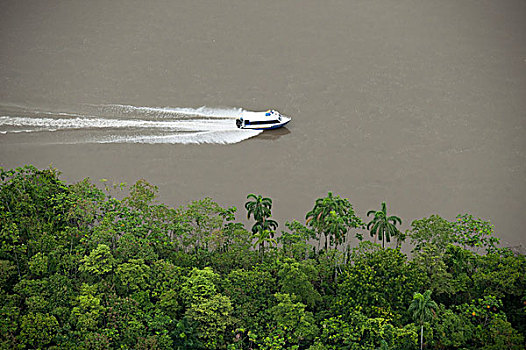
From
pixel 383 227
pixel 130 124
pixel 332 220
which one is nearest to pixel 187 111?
pixel 130 124

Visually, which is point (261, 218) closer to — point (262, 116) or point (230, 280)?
point (230, 280)

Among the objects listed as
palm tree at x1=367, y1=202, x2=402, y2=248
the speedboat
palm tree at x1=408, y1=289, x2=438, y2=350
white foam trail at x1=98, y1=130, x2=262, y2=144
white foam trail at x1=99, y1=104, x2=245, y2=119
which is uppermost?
white foam trail at x1=99, y1=104, x2=245, y2=119

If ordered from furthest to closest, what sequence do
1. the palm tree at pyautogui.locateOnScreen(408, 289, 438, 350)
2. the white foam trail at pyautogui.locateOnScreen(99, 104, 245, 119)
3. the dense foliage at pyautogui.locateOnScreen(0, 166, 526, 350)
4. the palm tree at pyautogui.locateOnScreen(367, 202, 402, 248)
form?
1. the white foam trail at pyautogui.locateOnScreen(99, 104, 245, 119)
2. the palm tree at pyautogui.locateOnScreen(367, 202, 402, 248)
3. the dense foliage at pyautogui.locateOnScreen(0, 166, 526, 350)
4. the palm tree at pyautogui.locateOnScreen(408, 289, 438, 350)

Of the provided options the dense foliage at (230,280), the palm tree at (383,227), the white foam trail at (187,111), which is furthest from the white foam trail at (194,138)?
the palm tree at (383,227)

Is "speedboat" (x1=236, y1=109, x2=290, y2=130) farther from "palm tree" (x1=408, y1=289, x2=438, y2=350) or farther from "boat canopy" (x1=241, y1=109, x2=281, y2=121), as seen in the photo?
"palm tree" (x1=408, y1=289, x2=438, y2=350)

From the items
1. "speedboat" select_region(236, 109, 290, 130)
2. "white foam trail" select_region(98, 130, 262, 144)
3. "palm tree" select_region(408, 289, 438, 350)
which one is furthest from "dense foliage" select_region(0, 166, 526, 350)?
"speedboat" select_region(236, 109, 290, 130)

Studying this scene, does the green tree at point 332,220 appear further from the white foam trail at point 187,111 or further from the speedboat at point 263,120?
the white foam trail at point 187,111

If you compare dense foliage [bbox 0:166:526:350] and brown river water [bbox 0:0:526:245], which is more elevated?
brown river water [bbox 0:0:526:245]

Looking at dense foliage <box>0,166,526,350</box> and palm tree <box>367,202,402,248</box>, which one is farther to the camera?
palm tree <box>367,202,402,248</box>
